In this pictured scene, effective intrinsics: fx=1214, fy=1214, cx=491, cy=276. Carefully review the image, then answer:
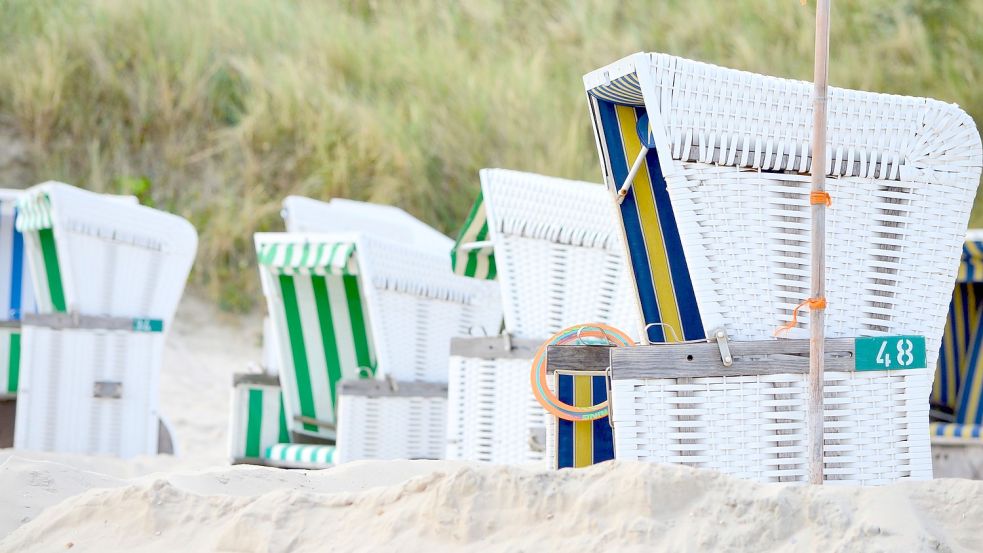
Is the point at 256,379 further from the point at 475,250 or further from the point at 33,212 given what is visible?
the point at 475,250

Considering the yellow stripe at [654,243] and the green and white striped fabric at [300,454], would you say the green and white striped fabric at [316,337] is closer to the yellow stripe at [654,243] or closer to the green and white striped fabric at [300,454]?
the green and white striped fabric at [300,454]

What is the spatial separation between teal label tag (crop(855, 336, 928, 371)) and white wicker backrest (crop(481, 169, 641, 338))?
6.11 ft

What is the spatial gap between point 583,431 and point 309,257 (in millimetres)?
2681

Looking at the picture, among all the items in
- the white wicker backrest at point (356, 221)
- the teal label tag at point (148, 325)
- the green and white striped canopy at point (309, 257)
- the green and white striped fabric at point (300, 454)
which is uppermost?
the white wicker backrest at point (356, 221)

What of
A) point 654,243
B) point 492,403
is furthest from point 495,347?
point 654,243

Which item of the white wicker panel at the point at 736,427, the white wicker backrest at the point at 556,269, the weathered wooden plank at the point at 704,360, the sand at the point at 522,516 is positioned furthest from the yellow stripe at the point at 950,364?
the sand at the point at 522,516

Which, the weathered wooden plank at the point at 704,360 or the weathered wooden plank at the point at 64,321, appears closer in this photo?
the weathered wooden plank at the point at 704,360

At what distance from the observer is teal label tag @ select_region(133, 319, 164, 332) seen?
701 centimetres

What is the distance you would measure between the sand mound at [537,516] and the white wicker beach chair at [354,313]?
9.30ft

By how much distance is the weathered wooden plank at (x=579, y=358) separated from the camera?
3.71m

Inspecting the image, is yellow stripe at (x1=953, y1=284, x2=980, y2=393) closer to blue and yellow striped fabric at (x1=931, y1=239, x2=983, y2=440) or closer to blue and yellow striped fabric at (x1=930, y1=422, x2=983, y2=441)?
blue and yellow striped fabric at (x1=931, y1=239, x2=983, y2=440)

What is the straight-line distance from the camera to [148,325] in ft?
23.2

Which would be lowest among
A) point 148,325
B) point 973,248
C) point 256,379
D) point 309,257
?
point 256,379

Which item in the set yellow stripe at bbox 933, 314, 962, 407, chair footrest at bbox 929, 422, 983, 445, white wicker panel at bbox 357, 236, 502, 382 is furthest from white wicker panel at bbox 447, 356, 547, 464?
yellow stripe at bbox 933, 314, 962, 407
